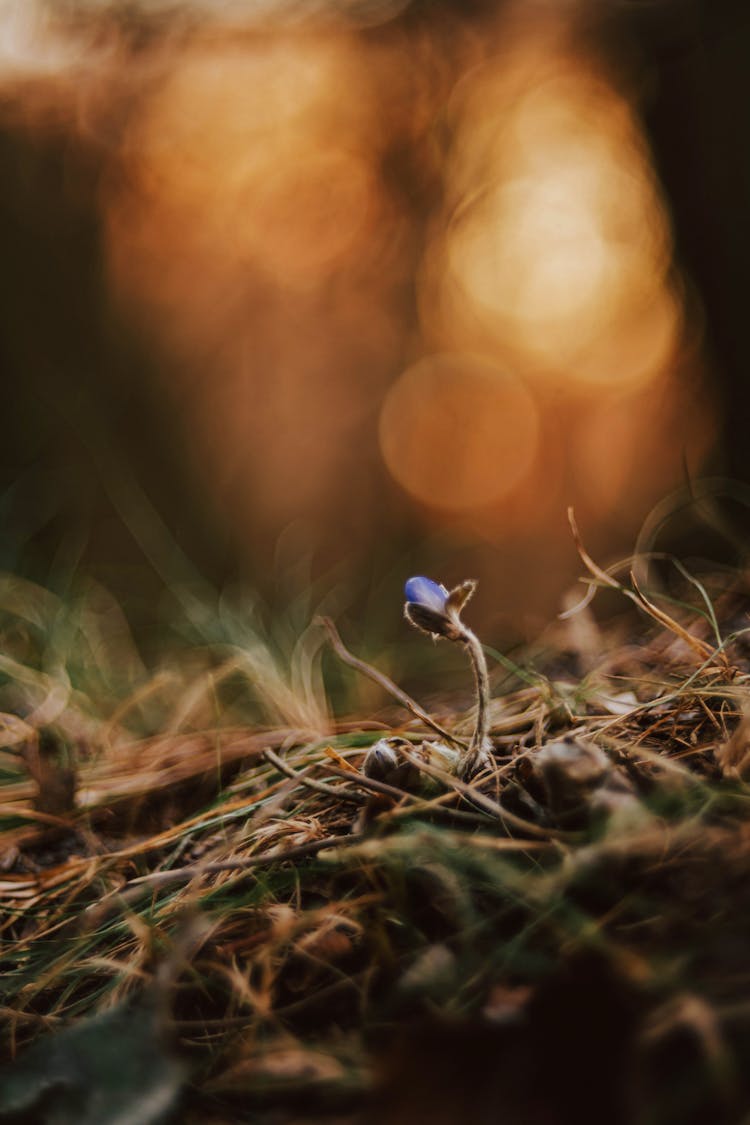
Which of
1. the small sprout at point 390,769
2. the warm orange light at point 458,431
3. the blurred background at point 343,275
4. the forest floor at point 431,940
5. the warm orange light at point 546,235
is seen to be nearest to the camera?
the forest floor at point 431,940

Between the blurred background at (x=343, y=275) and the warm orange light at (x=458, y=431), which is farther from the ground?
the blurred background at (x=343, y=275)

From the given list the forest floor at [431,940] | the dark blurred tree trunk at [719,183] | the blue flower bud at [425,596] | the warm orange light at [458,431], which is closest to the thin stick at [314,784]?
the forest floor at [431,940]

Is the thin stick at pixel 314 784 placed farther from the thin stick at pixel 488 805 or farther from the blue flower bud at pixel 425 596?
the blue flower bud at pixel 425 596

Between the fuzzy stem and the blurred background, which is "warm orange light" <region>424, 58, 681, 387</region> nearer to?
the blurred background

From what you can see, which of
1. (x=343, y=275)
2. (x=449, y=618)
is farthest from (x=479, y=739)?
(x=343, y=275)

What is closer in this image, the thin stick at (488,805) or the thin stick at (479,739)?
the thin stick at (488,805)

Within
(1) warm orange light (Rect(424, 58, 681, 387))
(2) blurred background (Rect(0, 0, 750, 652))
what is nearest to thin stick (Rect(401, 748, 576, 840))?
(2) blurred background (Rect(0, 0, 750, 652))
